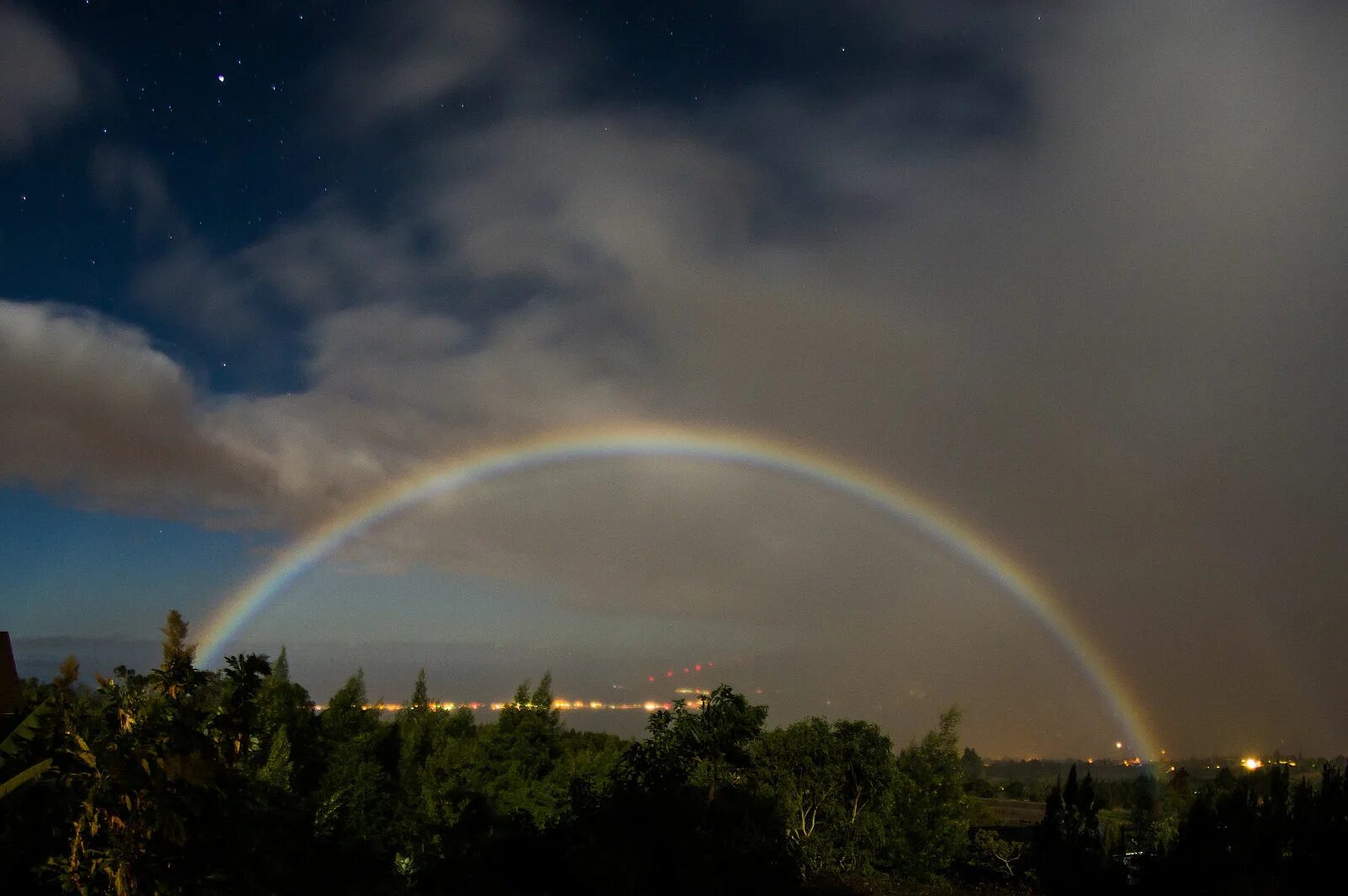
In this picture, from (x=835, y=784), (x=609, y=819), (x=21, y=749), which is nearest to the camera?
(x=21, y=749)

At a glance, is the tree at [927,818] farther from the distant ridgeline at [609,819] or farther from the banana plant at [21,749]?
the banana plant at [21,749]

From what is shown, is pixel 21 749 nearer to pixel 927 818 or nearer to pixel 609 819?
pixel 609 819

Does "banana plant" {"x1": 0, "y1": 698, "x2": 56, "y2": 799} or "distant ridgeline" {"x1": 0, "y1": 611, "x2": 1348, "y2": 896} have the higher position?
"banana plant" {"x1": 0, "y1": 698, "x2": 56, "y2": 799}

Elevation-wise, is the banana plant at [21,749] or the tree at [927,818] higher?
the banana plant at [21,749]

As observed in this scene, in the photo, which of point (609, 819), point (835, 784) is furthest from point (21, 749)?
point (835, 784)

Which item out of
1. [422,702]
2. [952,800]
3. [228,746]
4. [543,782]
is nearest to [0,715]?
[228,746]

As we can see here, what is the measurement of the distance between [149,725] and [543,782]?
32729 mm

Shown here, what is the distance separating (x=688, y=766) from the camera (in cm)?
1617

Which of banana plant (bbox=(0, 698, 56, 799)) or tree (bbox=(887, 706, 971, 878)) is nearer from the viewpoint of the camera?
banana plant (bbox=(0, 698, 56, 799))

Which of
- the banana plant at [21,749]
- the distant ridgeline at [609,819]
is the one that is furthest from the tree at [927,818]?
the banana plant at [21,749]

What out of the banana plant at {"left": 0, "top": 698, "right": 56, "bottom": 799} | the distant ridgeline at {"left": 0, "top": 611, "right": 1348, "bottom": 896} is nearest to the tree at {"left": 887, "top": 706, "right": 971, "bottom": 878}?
the distant ridgeline at {"left": 0, "top": 611, "right": 1348, "bottom": 896}

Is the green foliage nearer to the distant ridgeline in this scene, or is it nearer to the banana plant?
the distant ridgeline

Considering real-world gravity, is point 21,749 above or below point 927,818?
above

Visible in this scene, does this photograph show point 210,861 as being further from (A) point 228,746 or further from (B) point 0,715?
(B) point 0,715
